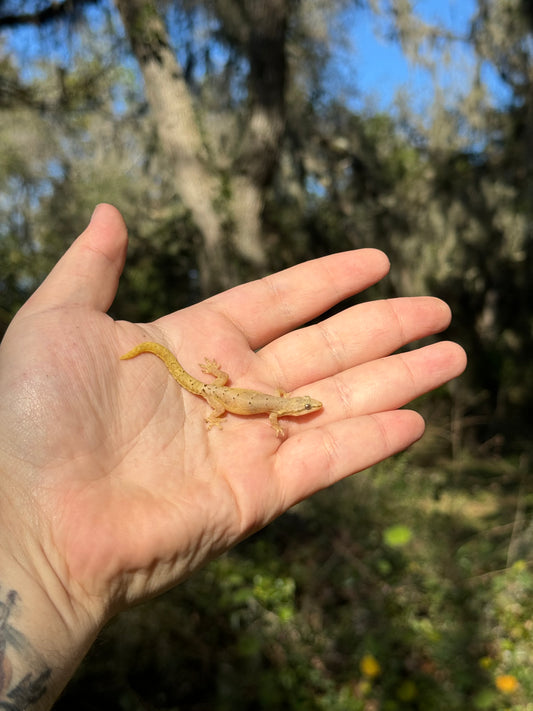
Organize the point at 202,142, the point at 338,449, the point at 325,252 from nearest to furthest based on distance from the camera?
1. the point at 338,449
2. the point at 202,142
3. the point at 325,252

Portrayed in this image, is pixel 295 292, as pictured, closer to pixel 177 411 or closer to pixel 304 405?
pixel 304 405

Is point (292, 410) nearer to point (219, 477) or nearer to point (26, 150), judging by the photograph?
point (219, 477)

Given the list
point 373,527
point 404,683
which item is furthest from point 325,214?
point 404,683

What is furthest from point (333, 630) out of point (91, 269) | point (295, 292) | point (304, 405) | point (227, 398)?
point (91, 269)

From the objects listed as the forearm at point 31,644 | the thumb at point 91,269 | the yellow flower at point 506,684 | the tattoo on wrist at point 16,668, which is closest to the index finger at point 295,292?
the thumb at point 91,269

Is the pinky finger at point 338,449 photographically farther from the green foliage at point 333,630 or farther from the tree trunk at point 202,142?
the tree trunk at point 202,142

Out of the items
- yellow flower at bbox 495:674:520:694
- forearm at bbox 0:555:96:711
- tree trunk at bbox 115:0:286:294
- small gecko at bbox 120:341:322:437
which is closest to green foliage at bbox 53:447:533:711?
yellow flower at bbox 495:674:520:694

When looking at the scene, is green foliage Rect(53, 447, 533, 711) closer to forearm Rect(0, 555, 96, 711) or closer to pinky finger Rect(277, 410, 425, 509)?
forearm Rect(0, 555, 96, 711)
